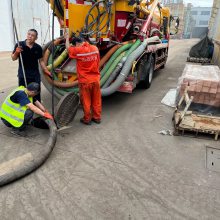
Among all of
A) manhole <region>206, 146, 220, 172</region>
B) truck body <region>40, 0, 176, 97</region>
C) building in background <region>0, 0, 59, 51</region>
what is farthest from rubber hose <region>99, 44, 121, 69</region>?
building in background <region>0, 0, 59, 51</region>

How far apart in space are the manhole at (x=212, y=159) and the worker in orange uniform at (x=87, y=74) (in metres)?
2.04

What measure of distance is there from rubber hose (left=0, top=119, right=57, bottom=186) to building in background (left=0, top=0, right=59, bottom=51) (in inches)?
466

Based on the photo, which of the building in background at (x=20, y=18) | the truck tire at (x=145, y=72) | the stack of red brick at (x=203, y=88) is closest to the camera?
the stack of red brick at (x=203, y=88)

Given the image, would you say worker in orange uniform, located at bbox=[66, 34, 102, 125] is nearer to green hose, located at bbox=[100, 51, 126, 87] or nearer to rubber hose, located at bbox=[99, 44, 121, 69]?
green hose, located at bbox=[100, 51, 126, 87]

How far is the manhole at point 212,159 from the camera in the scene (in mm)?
3404

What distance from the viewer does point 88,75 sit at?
14.4ft

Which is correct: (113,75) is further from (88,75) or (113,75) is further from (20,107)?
(20,107)

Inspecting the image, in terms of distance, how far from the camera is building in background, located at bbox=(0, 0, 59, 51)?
49.5 ft

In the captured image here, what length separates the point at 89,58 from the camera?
4.31 metres

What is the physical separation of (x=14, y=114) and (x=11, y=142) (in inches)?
17.4

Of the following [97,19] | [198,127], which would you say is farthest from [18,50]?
[198,127]

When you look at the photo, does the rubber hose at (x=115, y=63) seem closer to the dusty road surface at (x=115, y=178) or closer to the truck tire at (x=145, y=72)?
the truck tire at (x=145, y=72)

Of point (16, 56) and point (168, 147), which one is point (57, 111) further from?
point (168, 147)

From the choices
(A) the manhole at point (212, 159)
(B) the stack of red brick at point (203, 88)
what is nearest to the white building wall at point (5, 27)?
(B) the stack of red brick at point (203, 88)
